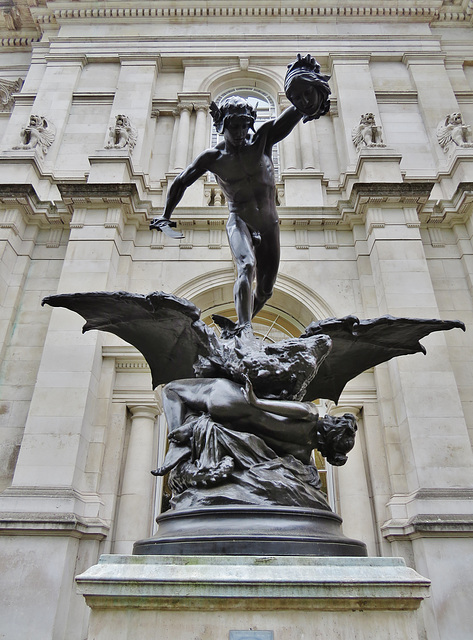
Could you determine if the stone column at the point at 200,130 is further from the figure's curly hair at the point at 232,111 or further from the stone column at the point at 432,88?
the figure's curly hair at the point at 232,111

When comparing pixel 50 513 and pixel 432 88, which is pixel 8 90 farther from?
pixel 50 513

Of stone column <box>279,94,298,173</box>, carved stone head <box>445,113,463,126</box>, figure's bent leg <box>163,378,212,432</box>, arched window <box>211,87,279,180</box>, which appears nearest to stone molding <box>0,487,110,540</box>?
figure's bent leg <box>163,378,212,432</box>

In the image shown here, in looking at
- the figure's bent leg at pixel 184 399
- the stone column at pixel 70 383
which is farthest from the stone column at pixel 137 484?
the figure's bent leg at pixel 184 399

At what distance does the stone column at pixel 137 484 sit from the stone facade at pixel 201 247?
0.04 m

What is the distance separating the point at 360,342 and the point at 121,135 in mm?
9517

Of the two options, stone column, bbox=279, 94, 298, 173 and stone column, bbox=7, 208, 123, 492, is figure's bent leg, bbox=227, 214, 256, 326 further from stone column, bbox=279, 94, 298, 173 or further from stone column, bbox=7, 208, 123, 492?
stone column, bbox=279, 94, 298, 173

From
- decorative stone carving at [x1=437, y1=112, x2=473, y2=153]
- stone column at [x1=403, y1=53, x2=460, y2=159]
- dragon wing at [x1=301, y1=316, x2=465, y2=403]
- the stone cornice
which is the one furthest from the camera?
the stone cornice

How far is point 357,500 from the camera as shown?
7.99 metres

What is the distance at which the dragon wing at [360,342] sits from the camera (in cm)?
396

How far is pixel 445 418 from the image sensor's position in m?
7.86

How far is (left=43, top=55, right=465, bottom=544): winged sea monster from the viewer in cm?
326

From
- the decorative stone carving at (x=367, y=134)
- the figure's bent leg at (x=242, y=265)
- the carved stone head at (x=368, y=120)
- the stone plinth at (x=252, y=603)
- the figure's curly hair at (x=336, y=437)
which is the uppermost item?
the carved stone head at (x=368, y=120)

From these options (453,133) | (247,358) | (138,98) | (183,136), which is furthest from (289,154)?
(247,358)

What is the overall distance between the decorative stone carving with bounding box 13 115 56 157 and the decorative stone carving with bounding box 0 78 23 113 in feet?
11.0
